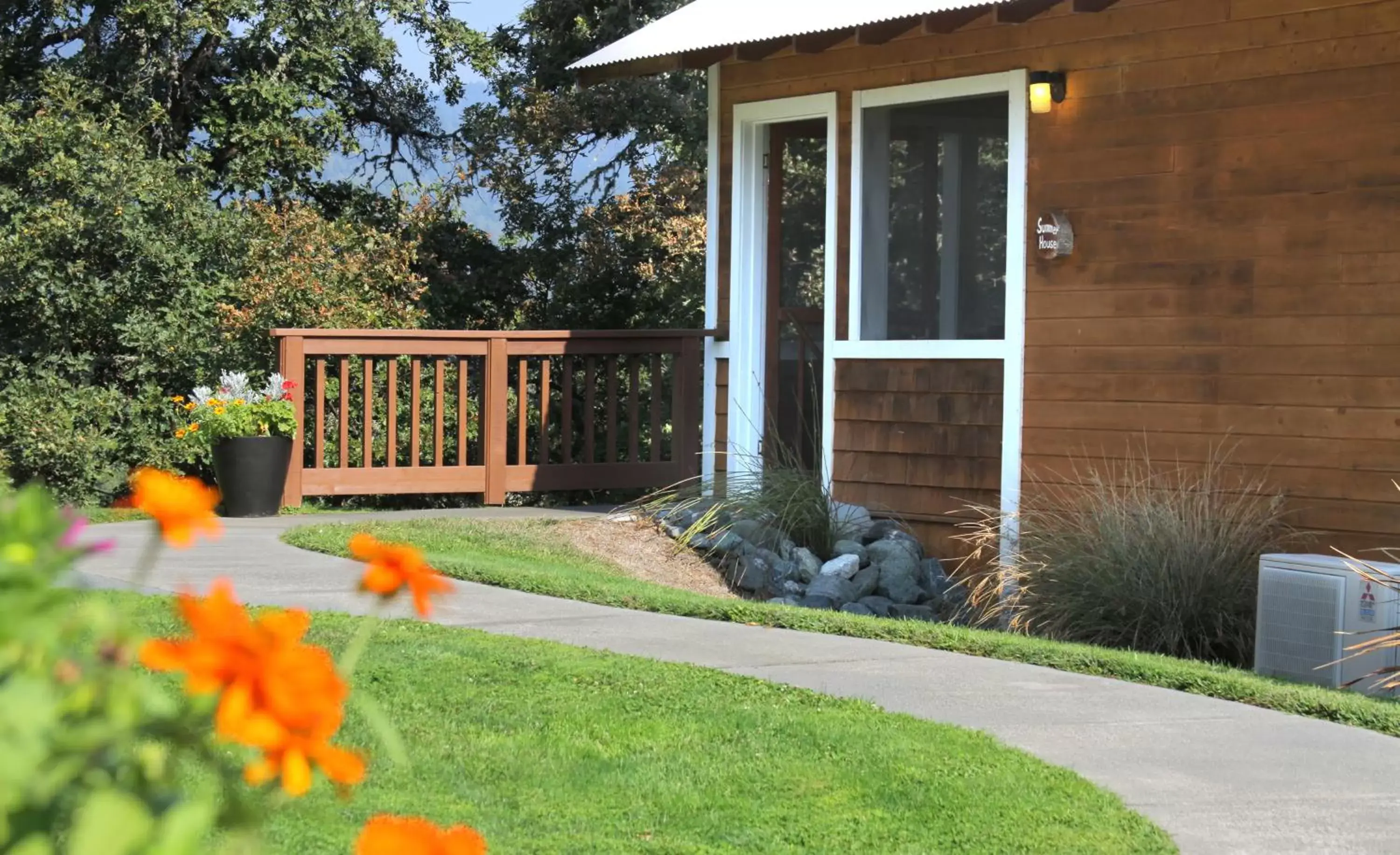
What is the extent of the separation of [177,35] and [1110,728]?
1164 centimetres

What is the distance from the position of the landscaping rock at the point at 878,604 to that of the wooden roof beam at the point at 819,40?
307 centimetres

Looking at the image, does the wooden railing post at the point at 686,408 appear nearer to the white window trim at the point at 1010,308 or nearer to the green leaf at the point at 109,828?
the white window trim at the point at 1010,308

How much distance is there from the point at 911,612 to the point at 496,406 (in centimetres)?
359

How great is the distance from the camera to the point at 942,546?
9.49 metres

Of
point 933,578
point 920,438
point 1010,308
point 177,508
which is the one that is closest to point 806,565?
point 933,578

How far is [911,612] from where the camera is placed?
8.98m

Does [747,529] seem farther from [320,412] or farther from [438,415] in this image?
[320,412]

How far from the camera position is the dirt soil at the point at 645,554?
29.5 feet

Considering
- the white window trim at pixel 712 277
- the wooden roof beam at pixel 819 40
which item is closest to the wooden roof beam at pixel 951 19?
the wooden roof beam at pixel 819 40

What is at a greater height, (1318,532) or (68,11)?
(68,11)

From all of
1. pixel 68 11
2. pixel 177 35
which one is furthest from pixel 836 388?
pixel 68 11

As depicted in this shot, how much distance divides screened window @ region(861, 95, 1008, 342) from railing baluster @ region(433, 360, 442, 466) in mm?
3011

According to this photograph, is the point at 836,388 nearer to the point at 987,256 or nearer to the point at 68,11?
the point at 987,256

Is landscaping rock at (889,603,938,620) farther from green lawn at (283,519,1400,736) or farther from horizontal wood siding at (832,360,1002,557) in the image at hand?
green lawn at (283,519,1400,736)
